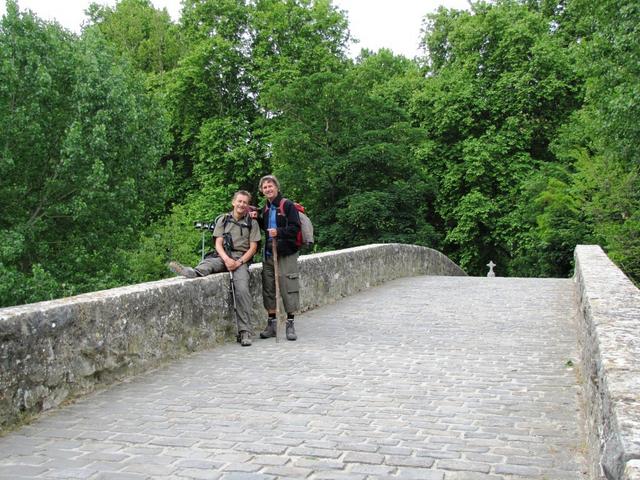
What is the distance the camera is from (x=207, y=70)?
3130 centimetres

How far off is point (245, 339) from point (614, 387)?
468 centimetres

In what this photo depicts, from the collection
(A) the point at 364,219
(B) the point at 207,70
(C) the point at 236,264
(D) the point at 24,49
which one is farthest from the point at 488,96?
(C) the point at 236,264

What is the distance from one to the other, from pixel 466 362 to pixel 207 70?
2737 cm

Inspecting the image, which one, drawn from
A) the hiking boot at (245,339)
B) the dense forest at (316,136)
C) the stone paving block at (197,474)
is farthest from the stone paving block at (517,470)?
the dense forest at (316,136)

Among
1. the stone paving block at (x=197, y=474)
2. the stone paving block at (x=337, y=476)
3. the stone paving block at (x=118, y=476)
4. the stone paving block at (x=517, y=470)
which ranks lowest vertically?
the stone paving block at (x=517, y=470)

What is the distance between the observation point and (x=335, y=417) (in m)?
4.47

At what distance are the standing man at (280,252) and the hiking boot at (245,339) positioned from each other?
382mm

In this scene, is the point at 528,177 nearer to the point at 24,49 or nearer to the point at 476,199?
the point at 476,199

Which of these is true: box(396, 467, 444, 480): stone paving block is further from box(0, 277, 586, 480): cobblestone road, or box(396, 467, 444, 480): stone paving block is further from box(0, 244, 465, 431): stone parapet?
box(0, 244, 465, 431): stone parapet

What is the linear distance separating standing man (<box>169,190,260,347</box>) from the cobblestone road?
1.25 ft

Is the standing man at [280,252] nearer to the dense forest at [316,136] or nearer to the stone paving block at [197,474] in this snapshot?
the stone paving block at [197,474]

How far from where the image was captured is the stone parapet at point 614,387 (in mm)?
2346

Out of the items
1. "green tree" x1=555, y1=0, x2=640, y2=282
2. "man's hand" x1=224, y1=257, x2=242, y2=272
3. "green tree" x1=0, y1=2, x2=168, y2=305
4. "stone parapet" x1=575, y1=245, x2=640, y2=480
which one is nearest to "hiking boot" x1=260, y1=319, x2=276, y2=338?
"man's hand" x1=224, y1=257, x2=242, y2=272

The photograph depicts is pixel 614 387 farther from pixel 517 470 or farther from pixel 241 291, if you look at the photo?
pixel 241 291
